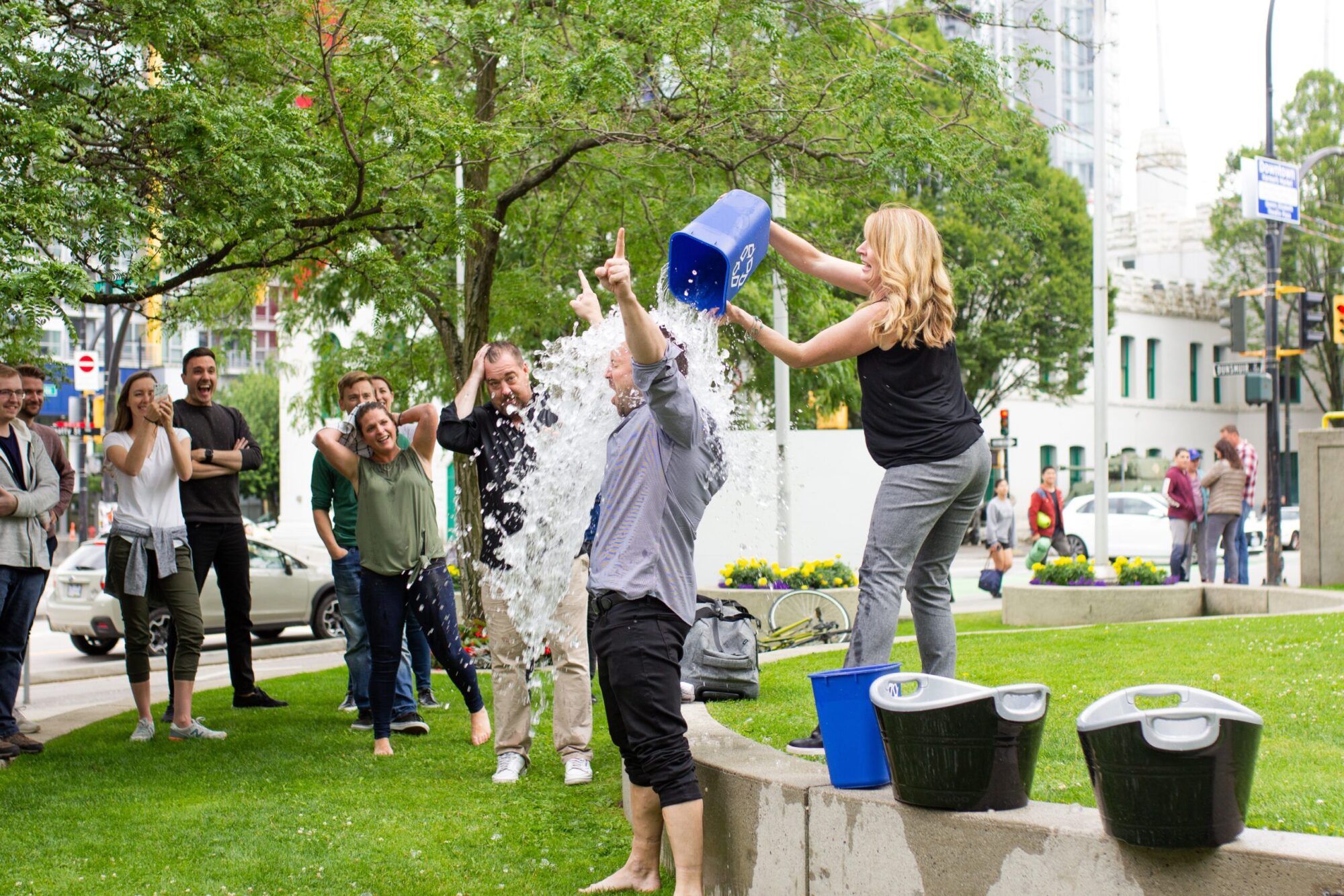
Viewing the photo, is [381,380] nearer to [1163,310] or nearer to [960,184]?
[960,184]

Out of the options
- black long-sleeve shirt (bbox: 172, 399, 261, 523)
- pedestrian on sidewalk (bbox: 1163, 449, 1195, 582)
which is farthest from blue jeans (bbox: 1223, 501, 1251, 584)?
black long-sleeve shirt (bbox: 172, 399, 261, 523)

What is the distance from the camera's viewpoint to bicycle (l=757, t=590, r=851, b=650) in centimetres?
1123

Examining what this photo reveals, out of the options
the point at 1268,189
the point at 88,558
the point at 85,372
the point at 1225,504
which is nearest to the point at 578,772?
the point at 88,558

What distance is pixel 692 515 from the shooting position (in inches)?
171

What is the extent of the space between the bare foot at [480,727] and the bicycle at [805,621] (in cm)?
377

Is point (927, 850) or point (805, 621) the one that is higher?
point (927, 850)

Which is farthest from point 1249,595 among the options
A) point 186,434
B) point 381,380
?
point 186,434

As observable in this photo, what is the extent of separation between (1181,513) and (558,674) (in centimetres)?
1377

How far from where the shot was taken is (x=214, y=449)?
8.23m

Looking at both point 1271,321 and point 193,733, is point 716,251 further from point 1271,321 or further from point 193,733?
point 1271,321

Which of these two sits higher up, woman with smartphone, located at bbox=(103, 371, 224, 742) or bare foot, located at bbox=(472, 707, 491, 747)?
woman with smartphone, located at bbox=(103, 371, 224, 742)

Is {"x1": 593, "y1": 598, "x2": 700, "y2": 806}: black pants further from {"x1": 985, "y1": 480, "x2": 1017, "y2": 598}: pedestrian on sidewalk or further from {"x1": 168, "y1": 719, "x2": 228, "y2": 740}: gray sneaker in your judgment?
{"x1": 985, "y1": 480, "x2": 1017, "y2": 598}: pedestrian on sidewalk

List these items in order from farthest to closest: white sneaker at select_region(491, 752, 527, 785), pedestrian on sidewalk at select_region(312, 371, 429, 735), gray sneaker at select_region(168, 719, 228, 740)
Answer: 1. pedestrian on sidewalk at select_region(312, 371, 429, 735)
2. gray sneaker at select_region(168, 719, 228, 740)
3. white sneaker at select_region(491, 752, 527, 785)

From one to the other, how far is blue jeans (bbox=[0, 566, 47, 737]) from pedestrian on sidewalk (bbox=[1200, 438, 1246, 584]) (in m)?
14.1
